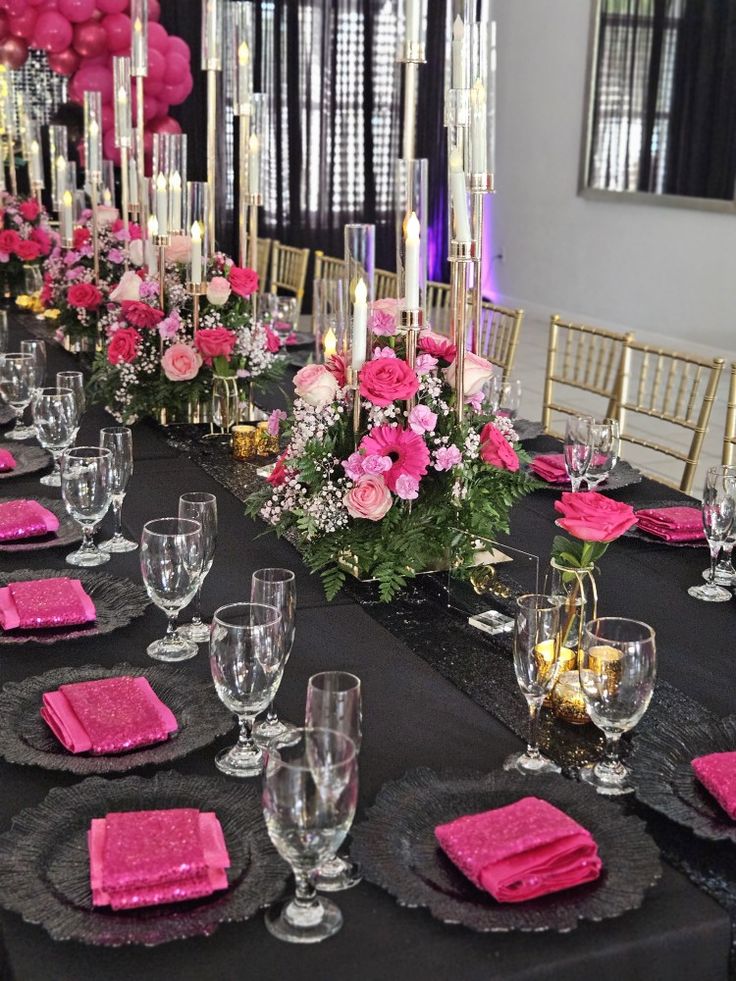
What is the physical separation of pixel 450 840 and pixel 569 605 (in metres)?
0.51

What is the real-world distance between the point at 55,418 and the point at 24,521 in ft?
0.97

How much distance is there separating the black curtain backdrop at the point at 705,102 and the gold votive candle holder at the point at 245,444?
588cm

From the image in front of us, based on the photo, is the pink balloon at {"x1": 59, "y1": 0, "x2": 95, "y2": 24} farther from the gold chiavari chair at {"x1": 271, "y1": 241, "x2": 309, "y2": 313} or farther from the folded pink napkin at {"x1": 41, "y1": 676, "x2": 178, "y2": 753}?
the folded pink napkin at {"x1": 41, "y1": 676, "x2": 178, "y2": 753}

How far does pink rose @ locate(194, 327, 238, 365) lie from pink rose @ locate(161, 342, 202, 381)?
0.03 meters

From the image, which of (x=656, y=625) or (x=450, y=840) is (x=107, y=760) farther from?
(x=656, y=625)

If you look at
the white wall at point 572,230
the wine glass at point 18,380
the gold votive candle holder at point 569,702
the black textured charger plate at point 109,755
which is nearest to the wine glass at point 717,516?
the gold votive candle holder at point 569,702

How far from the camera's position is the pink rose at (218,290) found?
9.87ft

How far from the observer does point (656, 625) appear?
1.95 m

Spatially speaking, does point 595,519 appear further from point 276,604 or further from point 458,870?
point 458,870

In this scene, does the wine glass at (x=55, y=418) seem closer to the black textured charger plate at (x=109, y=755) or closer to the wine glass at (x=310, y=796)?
the black textured charger plate at (x=109, y=755)

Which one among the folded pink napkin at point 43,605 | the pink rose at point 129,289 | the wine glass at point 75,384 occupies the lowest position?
the folded pink napkin at point 43,605

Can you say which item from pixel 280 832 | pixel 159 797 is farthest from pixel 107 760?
pixel 280 832

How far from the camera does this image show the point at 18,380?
2.86 meters

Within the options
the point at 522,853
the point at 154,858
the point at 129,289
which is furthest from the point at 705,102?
the point at 154,858
